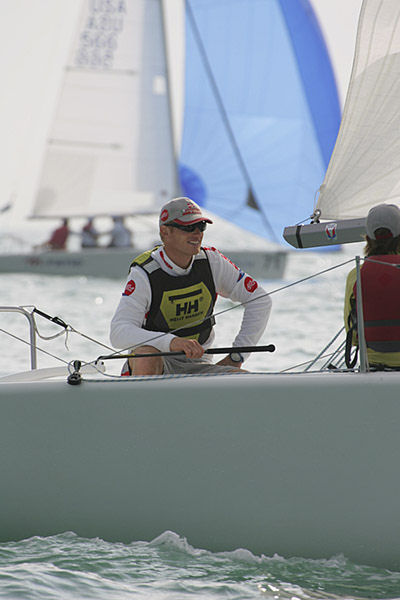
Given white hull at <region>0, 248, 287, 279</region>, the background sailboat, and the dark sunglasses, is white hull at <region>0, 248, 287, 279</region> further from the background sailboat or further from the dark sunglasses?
the dark sunglasses

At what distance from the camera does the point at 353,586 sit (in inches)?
80.7

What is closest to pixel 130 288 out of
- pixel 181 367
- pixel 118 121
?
pixel 181 367

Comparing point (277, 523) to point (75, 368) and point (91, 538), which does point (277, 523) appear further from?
point (75, 368)

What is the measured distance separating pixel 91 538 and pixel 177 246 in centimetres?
87

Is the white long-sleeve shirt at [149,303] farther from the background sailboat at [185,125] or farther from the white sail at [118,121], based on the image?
the white sail at [118,121]

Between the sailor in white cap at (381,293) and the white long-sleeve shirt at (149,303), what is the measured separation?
28 centimetres

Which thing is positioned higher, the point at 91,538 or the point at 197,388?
the point at 197,388

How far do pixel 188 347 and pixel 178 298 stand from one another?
0.90 feet

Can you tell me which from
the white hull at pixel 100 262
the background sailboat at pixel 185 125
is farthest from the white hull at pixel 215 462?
the background sailboat at pixel 185 125

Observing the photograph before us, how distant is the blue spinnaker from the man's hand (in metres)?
10.5

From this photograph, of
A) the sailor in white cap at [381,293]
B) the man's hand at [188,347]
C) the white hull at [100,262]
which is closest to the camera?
the sailor in white cap at [381,293]

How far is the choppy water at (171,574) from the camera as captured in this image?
2.06 meters

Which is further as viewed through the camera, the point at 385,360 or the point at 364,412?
the point at 385,360

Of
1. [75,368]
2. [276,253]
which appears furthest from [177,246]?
[276,253]
